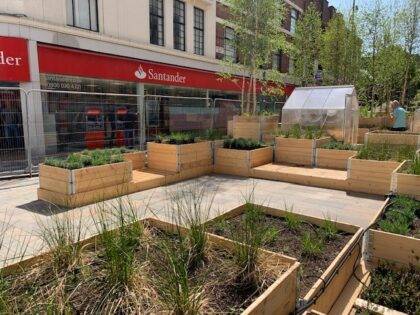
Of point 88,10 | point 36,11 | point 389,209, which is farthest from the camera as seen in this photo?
point 88,10

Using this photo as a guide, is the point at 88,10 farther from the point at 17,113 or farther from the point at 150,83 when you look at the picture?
the point at 17,113

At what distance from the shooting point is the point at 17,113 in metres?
10.1

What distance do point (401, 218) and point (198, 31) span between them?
18252 mm

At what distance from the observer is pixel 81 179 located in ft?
21.7

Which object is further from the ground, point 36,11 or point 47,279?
point 36,11

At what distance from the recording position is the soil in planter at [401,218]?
162 inches

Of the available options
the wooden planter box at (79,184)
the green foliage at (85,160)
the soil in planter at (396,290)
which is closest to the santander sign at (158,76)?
the green foliage at (85,160)

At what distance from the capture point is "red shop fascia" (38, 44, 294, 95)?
12.8 meters

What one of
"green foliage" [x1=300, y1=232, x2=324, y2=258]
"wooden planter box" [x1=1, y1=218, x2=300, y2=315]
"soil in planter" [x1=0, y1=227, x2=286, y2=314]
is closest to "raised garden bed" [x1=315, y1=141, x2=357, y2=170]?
"green foliage" [x1=300, y1=232, x2=324, y2=258]

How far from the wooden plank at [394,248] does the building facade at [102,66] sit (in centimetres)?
829

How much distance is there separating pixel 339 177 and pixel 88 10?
39.3 ft

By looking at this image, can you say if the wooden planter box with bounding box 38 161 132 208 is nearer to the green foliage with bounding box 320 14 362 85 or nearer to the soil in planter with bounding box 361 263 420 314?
the soil in planter with bounding box 361 263 420 314

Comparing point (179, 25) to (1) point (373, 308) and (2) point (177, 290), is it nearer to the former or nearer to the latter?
(1) point (373, 308)

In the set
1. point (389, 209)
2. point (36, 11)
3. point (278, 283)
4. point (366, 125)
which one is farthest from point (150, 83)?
point (278, 283)
